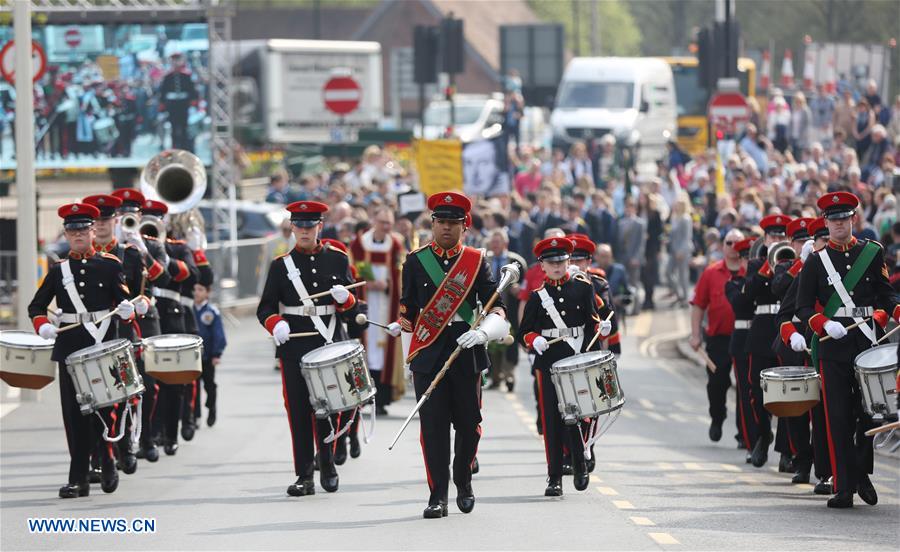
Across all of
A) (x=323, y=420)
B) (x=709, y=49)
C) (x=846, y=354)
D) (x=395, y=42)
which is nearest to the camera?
(x=846, y=354)

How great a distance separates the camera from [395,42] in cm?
8769

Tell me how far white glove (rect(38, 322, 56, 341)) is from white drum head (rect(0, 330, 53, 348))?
12.8 inches

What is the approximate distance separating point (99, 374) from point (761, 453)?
5.55m

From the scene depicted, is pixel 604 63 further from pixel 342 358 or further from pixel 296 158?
pixel 342 358

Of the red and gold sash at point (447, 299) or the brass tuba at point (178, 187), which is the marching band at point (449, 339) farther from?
the brass tuba at point (178, 187)

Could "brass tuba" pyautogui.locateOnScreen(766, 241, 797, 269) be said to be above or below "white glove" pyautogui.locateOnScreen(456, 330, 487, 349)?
above

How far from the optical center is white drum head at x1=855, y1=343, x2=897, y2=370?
42.3 feet

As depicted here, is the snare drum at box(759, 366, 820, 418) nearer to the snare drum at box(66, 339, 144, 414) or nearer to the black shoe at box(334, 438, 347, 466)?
the black shoe at box(334, 438, 347, 466)

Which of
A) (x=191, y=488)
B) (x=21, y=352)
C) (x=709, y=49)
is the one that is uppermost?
(x=709, y=49)

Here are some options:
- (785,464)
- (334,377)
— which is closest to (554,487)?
(334,377)

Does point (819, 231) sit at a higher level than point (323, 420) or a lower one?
higher

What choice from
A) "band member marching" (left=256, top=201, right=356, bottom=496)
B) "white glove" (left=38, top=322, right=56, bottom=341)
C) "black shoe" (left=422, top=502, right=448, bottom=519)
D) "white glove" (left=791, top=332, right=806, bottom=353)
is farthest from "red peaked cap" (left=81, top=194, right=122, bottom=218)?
"white glove" (left=791, top=332, right=806, bottom=353)

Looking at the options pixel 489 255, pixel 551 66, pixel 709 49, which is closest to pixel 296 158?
pixel 551 66

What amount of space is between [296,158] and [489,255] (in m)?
30.4
